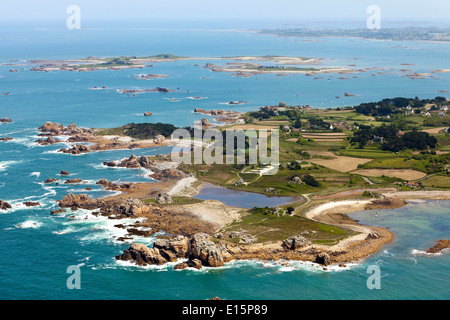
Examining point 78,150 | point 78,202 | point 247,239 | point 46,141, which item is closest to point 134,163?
point 78,150

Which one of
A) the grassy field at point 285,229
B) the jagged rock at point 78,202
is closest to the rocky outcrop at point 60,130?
the jagged rock at point 78,202

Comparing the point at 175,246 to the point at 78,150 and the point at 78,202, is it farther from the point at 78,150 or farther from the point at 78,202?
the point at 78,150

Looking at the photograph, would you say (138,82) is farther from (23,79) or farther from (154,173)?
(154,173)

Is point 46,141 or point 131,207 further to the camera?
point 46,141

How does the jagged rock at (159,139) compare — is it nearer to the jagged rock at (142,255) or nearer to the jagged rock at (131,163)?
the jagged rock at (131,163)

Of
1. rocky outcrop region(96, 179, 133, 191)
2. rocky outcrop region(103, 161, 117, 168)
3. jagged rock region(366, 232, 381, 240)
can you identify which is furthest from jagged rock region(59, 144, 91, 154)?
jagged rock region(366, 232, 381, 240)

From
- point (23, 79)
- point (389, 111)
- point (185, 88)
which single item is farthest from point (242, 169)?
point (23, 79)

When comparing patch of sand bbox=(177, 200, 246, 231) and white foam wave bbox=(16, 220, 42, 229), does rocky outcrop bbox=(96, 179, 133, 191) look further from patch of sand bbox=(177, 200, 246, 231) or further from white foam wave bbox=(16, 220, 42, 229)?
white foam wave bbox=(16, 220, 42, 229)
